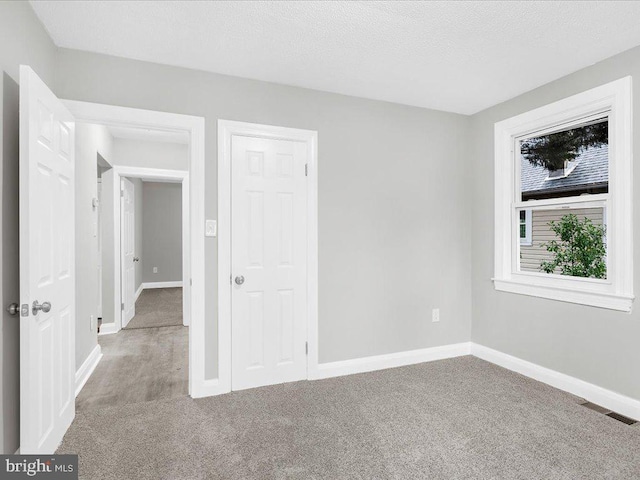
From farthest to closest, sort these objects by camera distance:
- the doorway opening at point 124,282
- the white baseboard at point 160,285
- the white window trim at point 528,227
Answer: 1. the white baseboard at point 160,285
2. the white window trim at point 528,227
3. the doorway opening at point 124,282

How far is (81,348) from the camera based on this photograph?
10.5ft

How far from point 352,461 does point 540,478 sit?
3.12ft

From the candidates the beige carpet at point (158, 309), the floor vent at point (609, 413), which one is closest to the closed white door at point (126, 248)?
the beige carpet at point (158, 309)

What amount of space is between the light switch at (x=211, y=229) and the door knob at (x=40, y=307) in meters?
1.17

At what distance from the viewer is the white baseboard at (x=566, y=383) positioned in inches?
101

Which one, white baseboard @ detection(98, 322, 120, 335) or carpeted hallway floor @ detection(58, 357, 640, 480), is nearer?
carpeted hallway floor @ detection(58, 357, 640, 480)

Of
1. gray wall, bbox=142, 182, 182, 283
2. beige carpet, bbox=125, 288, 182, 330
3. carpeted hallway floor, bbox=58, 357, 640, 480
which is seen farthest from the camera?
gray wall, bbox=142, 182, 182, 283

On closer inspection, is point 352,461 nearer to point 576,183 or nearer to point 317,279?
point 317,279

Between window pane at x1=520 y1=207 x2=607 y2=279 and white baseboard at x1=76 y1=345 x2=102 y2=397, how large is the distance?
3953 mm

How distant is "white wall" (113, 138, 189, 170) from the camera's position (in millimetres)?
4902

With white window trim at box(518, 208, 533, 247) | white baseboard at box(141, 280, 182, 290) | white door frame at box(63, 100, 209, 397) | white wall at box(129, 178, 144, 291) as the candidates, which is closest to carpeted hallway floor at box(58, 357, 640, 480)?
white door frame at box(63, 100, 209, 397)

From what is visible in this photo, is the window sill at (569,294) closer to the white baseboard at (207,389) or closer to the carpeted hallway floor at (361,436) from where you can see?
the carpeted hallway floor at (361,436)

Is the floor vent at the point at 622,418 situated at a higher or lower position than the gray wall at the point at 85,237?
lower

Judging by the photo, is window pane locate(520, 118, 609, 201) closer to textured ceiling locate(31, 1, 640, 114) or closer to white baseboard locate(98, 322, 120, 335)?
textured ceiling locate(31, 1, 640, 114)
